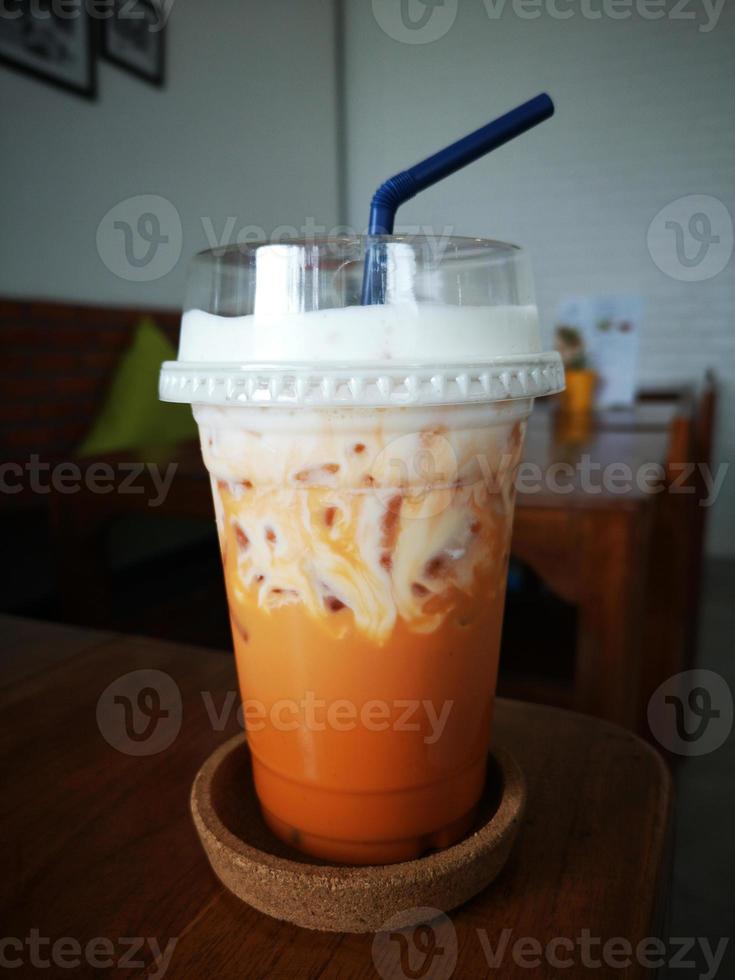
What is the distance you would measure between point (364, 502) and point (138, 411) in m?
2.31

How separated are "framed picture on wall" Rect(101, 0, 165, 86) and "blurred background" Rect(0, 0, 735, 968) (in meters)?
0.01

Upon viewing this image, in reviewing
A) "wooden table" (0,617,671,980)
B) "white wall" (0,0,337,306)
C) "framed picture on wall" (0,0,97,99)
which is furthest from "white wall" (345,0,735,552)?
"wooden table" (0,617,671,980)

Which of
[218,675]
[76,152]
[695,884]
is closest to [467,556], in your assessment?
[218,675]

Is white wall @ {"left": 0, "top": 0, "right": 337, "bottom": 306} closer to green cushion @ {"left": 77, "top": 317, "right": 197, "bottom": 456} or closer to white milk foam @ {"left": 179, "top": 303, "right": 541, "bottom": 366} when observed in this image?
green cushion @ {"left": 77, "top": 317, "right": 197, "bottom": 456}

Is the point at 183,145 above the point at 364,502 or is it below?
above

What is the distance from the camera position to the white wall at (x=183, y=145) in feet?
8.08

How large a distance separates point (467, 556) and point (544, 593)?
2.02 metres

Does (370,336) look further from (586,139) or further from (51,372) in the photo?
(586,139)

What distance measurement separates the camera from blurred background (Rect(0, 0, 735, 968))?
1.69 metres

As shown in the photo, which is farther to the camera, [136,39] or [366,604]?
[136,39]

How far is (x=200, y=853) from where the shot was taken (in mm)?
526

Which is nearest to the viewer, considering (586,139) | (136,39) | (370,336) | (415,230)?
(370,336)

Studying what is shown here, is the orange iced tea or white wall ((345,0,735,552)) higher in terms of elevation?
white wall ((345,0,735,552))

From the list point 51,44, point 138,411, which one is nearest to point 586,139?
point 51,44
